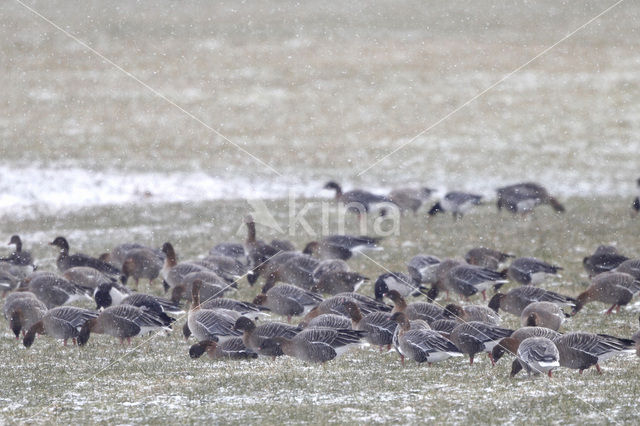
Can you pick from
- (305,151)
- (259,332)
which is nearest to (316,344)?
(259,332)

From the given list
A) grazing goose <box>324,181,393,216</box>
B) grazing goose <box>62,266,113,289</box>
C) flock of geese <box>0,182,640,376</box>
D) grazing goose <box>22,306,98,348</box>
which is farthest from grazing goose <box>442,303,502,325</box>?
grazing goose <box>324,181,393,216</box>

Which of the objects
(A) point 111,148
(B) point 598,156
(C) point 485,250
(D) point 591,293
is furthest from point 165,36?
(D) point 591,293

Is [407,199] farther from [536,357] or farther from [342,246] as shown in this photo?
[536,357]

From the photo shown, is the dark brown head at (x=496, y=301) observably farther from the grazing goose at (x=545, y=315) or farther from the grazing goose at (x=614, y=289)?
the grazing goose at (x=614, y=289)

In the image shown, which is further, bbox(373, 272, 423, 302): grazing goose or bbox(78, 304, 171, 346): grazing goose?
bbox(373, 272, 423, 302): grazing goose

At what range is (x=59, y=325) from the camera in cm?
1409

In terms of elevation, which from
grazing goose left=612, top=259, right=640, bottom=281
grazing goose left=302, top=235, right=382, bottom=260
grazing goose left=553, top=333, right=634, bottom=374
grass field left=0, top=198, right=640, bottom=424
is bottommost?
grass field left=0, top=198, right=640, bottom=424

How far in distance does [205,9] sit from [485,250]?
49.3m

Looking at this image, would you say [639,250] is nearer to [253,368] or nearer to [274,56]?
[253,368]

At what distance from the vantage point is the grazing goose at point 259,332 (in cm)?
1345

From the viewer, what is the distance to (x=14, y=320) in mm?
14602

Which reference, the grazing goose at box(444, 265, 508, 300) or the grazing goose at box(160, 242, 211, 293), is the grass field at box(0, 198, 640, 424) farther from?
the grazing goose at box(160, 242, 211, 293)

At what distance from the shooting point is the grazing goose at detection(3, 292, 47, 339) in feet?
48.0

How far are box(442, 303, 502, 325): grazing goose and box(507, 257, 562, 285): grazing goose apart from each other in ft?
10.6
